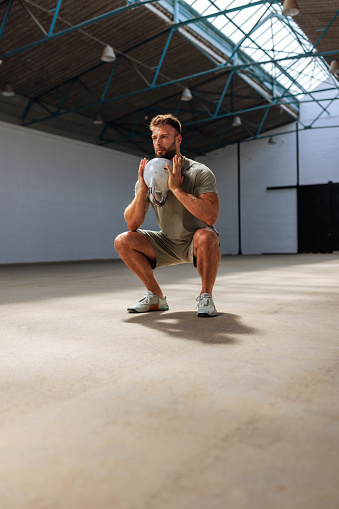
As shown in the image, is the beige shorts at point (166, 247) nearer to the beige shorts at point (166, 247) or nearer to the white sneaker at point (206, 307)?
the beige shorts at point (166, 247)

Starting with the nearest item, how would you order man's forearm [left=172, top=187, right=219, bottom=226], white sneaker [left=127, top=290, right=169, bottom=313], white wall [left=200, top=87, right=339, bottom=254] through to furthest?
man's forearm [left=172, top=187, right=219, bottom=226], white sneaker [left=127, top=290, right=169, bottom=313], white wall [left=200, top=87, right=339, bottom=254]

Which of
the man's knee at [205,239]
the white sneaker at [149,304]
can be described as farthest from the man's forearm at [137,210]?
the white sneaker at [149,304]

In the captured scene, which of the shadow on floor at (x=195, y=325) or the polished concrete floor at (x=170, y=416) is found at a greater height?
the polished concrete floor at (x=170, y=416)

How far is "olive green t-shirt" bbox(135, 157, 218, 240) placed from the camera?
11.0 feet

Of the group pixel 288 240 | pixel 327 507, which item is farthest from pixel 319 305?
pixel 288 240

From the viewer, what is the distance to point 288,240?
20859mm

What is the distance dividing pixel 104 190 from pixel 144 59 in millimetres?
5806

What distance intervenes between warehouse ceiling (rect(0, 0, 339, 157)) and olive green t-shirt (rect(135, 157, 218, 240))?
6823mm

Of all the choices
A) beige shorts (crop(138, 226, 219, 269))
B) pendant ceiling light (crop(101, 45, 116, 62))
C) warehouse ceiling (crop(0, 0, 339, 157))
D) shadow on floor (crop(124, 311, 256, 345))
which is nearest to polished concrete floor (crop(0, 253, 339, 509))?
shadow on floor (crop(124, 311, 256, 345))

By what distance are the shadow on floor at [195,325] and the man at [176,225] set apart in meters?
0.14

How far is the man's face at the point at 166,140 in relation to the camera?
3354mm

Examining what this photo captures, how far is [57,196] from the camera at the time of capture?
51.3ft

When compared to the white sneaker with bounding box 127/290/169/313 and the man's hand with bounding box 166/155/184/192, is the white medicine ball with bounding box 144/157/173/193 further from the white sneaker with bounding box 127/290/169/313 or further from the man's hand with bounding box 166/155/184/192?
the white sneaker with bounding box 127/290/169/313

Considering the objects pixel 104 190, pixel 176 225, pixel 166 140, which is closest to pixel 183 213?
pixel 176 225
